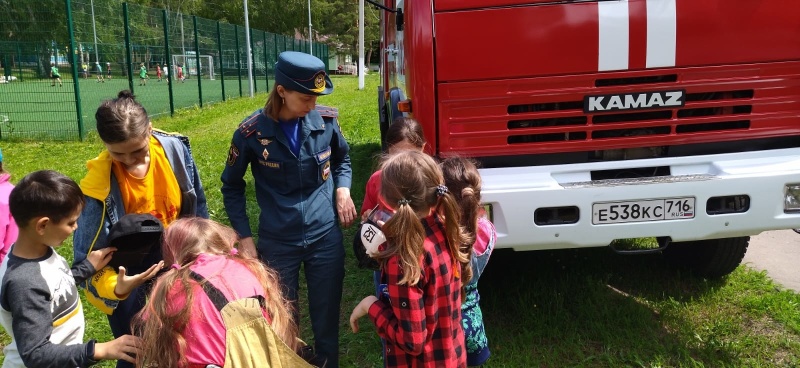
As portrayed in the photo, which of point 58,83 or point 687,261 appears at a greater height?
point 58,83

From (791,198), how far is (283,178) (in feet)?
8.21

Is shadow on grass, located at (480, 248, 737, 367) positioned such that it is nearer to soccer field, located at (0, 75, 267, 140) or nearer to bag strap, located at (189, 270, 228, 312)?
bag strap, located at (189, 270, 228, 312)

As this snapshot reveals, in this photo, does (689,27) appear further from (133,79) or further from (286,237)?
(133,79)

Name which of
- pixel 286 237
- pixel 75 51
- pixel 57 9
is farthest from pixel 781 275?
pixel 57 9

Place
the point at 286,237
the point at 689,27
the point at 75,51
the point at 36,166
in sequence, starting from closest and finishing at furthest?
the point at 286,237 < the point at 689,27 < the point at 36,166 < the point at 75,51

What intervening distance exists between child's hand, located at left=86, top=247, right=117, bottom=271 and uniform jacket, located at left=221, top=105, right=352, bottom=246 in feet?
2.14

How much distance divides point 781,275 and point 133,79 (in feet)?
38.3

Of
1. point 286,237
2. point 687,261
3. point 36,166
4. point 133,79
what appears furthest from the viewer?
point 133,79

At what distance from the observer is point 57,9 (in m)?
10.8

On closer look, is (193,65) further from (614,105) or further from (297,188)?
(614,105)

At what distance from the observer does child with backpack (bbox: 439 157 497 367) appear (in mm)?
2320

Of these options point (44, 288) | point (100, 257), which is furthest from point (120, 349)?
point (100, 257)

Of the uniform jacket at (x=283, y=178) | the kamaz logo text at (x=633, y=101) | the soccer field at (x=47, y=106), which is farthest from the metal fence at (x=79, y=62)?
the kamaz logo text at (x=633, y=101)

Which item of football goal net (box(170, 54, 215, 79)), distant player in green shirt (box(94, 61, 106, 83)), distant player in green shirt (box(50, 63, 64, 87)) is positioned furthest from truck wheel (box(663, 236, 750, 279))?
football goal net (box(170, 54, 215, 79))
